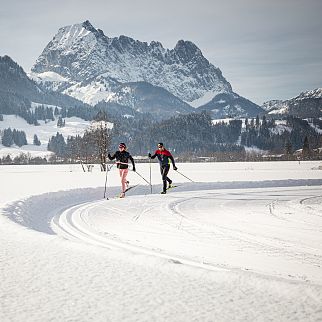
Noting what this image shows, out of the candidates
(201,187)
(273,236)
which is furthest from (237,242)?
(201,187)

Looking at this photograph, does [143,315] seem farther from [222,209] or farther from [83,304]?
[222,209]

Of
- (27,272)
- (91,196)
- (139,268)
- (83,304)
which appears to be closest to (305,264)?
(139,268)

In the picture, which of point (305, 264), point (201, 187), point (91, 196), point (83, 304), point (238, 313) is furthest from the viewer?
point (201, 187)

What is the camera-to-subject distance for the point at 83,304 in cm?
414

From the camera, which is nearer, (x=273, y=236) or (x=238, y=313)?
(x=238, y=313)

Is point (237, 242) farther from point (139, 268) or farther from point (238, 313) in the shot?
point (238, 313)

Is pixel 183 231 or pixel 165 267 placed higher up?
pixel 165 267

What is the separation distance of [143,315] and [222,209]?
375 inches

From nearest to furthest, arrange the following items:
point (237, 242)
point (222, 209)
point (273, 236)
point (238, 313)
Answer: point (238, 313), point (237, 242), point (273, 236), point (222, 209)

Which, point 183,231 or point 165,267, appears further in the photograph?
point 183,231

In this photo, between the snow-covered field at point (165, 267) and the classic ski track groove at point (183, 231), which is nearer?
the snow-covered field at point (165, 267)

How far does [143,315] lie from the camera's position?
387cm

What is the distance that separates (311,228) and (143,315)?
6639 mm

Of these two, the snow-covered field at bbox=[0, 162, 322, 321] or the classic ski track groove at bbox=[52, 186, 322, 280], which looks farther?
the classic ski track groove at bbox=[52, 186, 322, 280]
